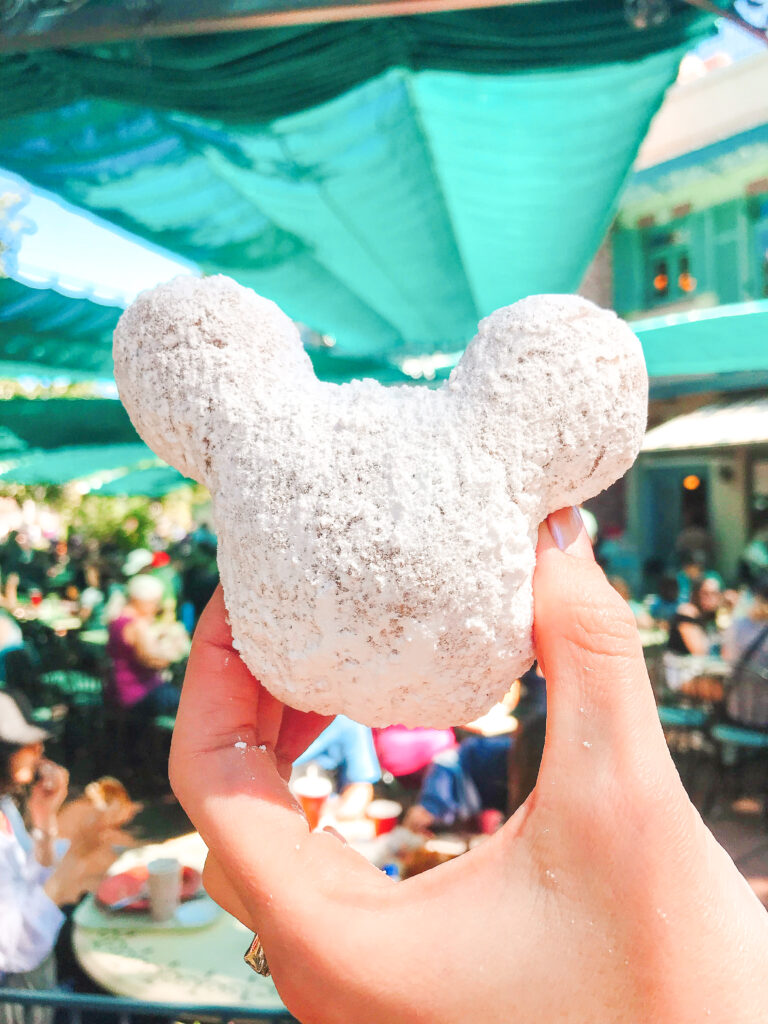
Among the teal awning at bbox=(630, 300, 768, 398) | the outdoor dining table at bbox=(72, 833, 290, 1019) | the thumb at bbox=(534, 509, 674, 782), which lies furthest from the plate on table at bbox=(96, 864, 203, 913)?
the teal awning at bbox=(630, 300, 768, 398)

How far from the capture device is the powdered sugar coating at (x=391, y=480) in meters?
0.85

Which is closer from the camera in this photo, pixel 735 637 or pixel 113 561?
pixel 735 637

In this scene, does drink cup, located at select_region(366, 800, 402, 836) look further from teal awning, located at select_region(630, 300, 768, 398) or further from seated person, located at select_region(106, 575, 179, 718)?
teal awning, located at select_region(630, 300, 768, 398)

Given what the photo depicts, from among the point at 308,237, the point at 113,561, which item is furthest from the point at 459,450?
the point at 113,561

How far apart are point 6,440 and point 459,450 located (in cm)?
582

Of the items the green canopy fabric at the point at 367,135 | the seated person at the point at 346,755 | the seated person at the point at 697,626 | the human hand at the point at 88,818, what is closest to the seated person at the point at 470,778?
the seated person at the point at 346,755

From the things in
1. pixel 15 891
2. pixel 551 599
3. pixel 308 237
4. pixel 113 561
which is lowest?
pixel 113 561

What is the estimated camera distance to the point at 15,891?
2.40m

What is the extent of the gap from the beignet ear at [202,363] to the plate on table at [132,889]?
87.3 inches

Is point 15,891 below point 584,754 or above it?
below

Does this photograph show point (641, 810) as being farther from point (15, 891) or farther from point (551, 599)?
point (15, 891)

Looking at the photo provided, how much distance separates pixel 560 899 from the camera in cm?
80

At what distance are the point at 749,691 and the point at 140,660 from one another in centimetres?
418

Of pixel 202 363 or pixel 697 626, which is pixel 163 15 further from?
pixel 697 626
